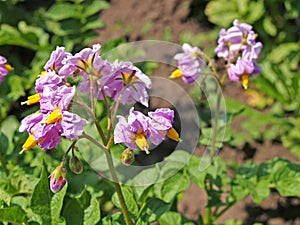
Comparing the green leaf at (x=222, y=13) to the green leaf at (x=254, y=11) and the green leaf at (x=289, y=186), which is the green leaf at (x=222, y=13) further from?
the green leaf at (x=289, y=186)

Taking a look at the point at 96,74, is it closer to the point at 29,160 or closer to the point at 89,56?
the point at 89,56

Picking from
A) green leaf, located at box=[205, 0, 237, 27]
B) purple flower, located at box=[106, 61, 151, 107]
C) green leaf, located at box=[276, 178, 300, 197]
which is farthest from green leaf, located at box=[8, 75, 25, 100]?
green leaf, located at box=[205, 0, 237, 27]

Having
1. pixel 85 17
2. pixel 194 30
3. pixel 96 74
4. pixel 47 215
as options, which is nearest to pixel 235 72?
pixel 96 74

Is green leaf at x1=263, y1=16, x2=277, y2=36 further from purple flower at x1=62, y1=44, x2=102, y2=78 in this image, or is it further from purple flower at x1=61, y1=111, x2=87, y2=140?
purple flower at x1=61, y1=111, x2=87, y2=140

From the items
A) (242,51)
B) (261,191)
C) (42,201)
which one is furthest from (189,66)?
(42,201)

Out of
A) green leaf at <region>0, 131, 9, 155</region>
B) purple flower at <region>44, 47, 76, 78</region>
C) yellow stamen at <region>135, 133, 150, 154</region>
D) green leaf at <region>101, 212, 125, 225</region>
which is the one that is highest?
purple flower at <region>44, 47, 76, 78</region>

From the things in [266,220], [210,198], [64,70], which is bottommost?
[266,220]

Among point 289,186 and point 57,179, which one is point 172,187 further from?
point 57,179
